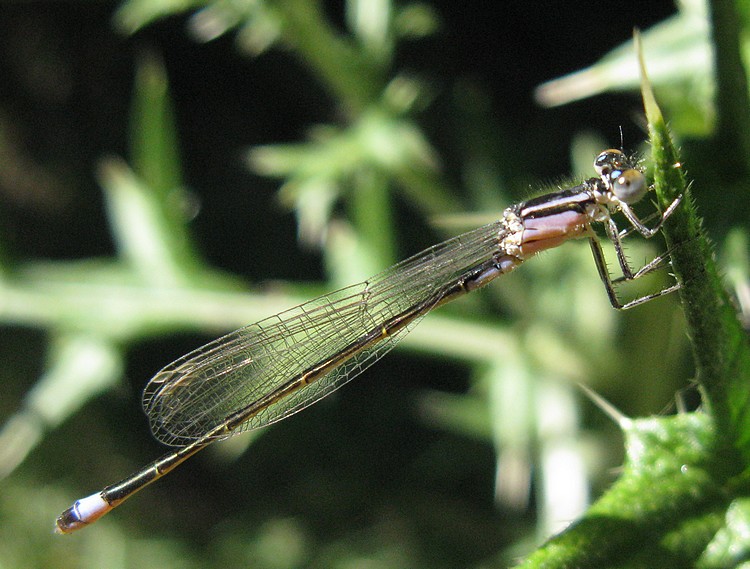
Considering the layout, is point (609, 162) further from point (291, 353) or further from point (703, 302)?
point (291, 353)

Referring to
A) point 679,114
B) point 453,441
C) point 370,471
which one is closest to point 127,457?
point 370,471

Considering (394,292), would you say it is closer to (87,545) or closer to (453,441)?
(453,441)

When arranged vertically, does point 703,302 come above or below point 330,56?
below

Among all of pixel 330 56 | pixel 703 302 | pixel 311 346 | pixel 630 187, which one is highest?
pixel 330 56

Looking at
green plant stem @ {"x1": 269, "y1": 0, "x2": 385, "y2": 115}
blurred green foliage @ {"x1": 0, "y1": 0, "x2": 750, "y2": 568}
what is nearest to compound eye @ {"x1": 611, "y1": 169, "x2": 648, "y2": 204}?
blurred green foliage @ {"x1": 0, "y1": 0, "x2": 750, "y2": 568}

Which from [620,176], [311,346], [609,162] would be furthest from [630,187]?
[311,346]

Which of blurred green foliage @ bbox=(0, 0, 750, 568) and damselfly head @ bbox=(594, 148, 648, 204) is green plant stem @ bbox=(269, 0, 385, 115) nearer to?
blurred green foliage @ bbox=(0, 0, 750, 568)
